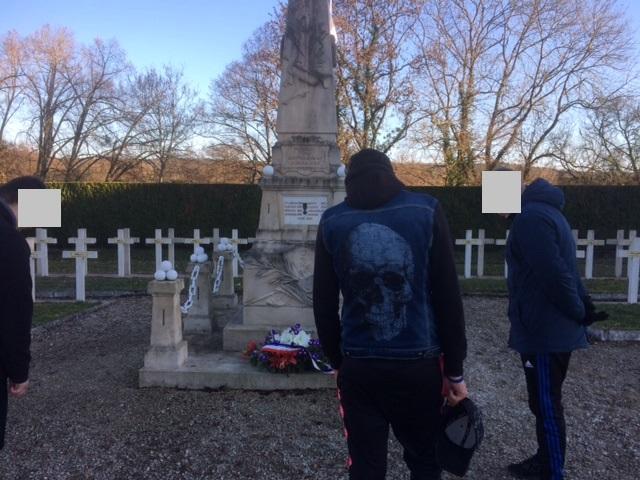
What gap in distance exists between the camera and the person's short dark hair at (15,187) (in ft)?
Result: 8.93

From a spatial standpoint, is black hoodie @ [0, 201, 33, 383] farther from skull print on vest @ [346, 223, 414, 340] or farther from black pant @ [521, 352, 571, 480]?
black pant @ [521, 352, 571, 480]

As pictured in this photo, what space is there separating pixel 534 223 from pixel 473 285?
859cm

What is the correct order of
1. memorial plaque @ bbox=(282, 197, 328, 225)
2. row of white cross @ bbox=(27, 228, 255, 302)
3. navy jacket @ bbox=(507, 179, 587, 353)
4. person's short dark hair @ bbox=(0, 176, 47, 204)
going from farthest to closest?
row of white cross @ bbox=(27, 228, 255, 302), memorial plaque @ bbox=(282, 197, 328, 225), navy jacket @ bbox=(507, 179, 587, 353), person's short dark hair @ bbox=(0, 176, 47, 204)

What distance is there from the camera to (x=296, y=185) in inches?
243

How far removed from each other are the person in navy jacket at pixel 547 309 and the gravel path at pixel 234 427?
25.1 inches

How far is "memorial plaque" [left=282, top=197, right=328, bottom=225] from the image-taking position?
6180mm

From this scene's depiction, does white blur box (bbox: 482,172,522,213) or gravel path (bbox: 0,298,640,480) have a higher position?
white blur box (bbox: 482,172,522,213)

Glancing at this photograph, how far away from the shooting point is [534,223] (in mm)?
3016

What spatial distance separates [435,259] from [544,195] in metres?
1.31

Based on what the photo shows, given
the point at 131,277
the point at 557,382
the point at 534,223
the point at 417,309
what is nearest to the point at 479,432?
the point at 417,309

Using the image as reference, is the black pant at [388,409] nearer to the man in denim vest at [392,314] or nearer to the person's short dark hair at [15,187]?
the man in denim vest at [392,314]

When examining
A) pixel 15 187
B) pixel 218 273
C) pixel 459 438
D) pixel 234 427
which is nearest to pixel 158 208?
pixel 218 273

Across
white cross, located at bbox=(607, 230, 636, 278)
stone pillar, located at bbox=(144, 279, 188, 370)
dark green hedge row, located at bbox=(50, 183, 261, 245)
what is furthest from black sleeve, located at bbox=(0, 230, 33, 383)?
dark green hedge row, located at bbox=(50, 183, 261, 245)

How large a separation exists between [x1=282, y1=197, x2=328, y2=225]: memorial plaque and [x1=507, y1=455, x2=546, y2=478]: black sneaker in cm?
342
